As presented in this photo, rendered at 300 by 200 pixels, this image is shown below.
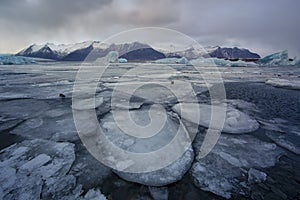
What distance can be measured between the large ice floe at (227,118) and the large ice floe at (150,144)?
1.41 feet

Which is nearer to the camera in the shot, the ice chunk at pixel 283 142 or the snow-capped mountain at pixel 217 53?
the ice chunk at pixel 283 142

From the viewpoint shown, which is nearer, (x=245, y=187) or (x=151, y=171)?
(x=245, y=187)

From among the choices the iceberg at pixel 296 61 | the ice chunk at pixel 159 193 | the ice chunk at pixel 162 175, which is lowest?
the ice chunk at pixel 159 193

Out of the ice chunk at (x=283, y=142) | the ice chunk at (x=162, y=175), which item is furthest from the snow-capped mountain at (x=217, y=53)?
the ice chunk at (x=162, y=175)

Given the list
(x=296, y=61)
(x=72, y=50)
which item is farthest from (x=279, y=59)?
(x=72, y=50)

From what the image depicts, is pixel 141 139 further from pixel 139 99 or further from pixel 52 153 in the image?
pixel 139 99

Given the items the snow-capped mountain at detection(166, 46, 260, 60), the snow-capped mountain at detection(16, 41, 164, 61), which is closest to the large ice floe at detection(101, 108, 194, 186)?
the snow-capped mountain at detection(16, 41, 164, 61)

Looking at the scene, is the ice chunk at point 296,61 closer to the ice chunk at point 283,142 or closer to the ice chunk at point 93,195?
the ice chunk at point 283,142

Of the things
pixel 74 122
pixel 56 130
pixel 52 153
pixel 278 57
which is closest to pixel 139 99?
pixel 74 122

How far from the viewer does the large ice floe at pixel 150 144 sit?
6.06ft

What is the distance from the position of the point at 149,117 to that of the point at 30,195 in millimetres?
2341

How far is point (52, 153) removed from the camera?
221cm

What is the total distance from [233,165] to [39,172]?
2.18 metres

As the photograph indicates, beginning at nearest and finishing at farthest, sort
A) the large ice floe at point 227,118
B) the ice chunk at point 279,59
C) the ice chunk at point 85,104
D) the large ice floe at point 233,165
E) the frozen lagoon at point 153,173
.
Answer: the frozen lagoon at point 153,173 → the large ice floe at point 233,165 → the large ice floe at point 227,118 → the ice chunk at point 85,104 → the ice chunk at point 279,59
